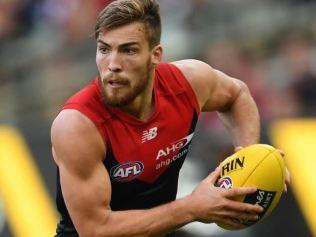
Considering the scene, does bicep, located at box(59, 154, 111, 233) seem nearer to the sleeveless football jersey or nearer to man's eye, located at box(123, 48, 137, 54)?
the sleeveless football jersey

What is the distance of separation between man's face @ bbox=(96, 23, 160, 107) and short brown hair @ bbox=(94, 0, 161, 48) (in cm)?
4

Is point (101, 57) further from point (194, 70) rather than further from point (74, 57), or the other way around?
point (74, 57)

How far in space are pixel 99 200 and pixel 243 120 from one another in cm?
178

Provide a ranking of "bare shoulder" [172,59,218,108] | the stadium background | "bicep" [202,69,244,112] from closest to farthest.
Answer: "bare shoulder" [172,59,218,108] → "bicep" [202,69,244,112] → the stadium background

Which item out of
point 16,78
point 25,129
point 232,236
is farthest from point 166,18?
point 232,236

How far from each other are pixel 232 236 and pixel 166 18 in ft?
13.0

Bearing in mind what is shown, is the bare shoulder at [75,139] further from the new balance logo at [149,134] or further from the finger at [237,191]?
the finger at [237,191]

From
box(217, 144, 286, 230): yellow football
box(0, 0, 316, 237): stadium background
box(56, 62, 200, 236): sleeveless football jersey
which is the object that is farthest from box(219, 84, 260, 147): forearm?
box(0, 0, 316, 237): stadium background

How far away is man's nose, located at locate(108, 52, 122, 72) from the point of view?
6.08m

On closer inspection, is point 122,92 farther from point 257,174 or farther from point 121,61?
point 257,174

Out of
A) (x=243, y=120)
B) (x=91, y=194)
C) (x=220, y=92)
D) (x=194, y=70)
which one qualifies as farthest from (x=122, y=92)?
(x=243, y=120)

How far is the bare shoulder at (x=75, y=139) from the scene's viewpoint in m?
6.07

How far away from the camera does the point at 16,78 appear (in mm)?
12547

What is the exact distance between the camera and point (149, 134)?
21.5 feet
